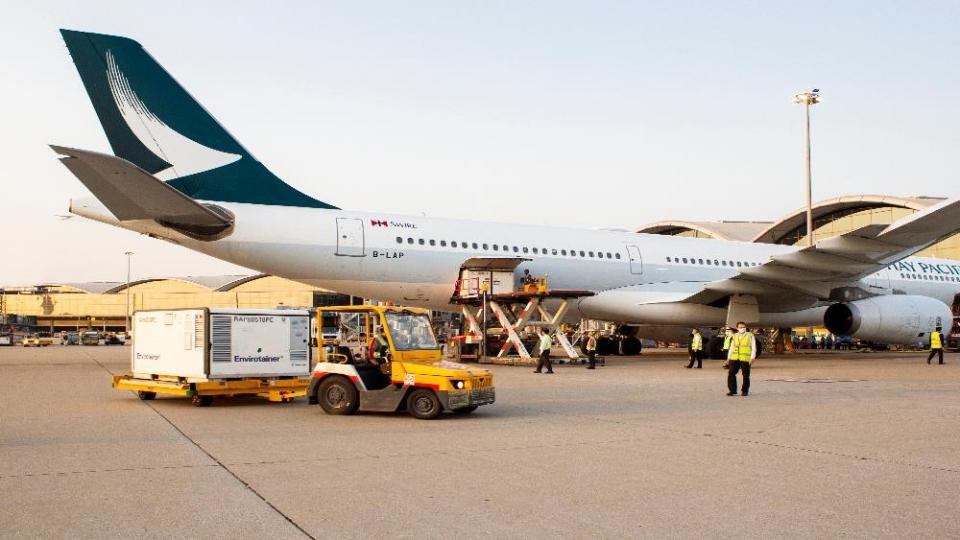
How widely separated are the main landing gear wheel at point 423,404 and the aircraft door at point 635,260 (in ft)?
55.2

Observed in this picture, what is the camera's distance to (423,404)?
38.3 feet

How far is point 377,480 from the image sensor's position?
7.25 meters

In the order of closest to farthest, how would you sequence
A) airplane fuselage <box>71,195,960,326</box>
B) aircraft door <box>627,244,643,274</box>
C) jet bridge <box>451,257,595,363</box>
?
airplane fuselage <box>71,195,960,326</box> → jet bridge <box>451,257,595,363</box> → aircraft door <box>627,244,643,274</box>

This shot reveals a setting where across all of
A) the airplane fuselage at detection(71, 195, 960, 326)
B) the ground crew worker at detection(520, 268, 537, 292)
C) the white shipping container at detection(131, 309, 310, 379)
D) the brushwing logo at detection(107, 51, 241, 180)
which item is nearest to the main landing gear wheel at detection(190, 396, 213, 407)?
the white shipping container at detection(131, 309, 310, 379)

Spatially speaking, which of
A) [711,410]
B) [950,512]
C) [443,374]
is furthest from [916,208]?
[950,512]

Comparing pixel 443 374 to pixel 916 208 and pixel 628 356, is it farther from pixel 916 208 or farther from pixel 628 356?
pixel 916 208

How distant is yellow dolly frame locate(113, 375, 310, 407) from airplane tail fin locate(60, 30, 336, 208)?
23.4ft

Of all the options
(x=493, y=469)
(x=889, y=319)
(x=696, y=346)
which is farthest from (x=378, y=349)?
(x=889, y=319)

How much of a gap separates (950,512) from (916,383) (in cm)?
1318

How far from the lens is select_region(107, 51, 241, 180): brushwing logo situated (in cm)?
1941

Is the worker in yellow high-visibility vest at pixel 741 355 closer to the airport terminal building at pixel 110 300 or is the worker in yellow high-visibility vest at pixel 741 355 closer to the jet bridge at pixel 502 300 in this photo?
the jet bridge at pixel 502 300

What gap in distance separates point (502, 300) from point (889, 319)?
37.6 feet

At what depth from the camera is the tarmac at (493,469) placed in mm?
5754

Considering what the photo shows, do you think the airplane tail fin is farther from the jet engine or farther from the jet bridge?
the jet engine
